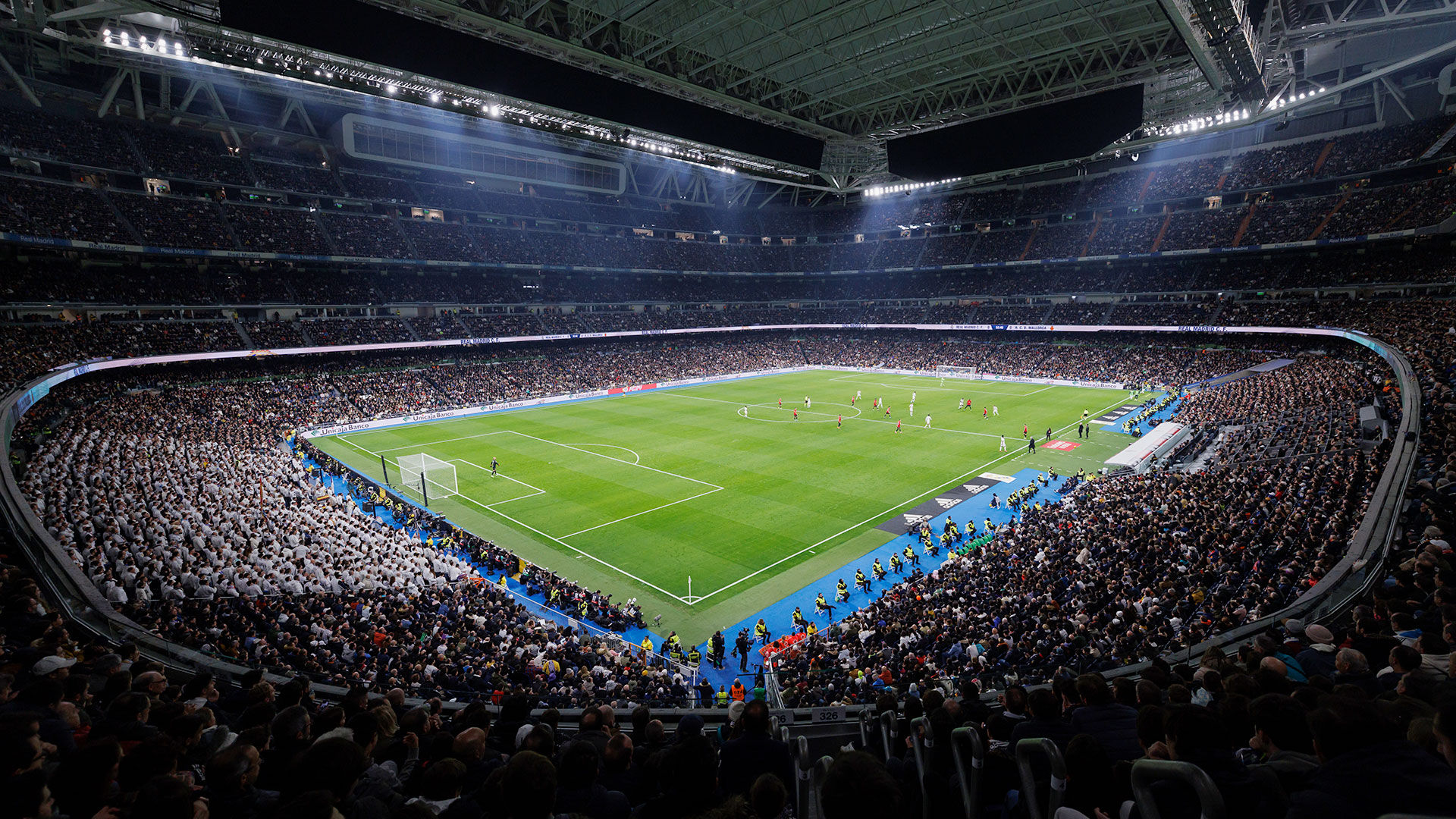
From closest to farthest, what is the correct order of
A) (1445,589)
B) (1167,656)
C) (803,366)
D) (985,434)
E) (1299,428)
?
(1445,589)
(1167,656)
(1299,428)
(985,434)
(803,366)

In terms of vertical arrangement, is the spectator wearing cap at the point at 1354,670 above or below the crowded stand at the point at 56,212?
below

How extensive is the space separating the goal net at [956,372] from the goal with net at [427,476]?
5055 centimetres

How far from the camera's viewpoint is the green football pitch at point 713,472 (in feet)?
78.9

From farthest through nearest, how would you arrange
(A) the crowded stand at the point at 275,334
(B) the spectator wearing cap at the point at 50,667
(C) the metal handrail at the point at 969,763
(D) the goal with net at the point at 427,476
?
(A) the crowded stand at the point at 275,334 < (D) the goal with net at the point at 427,476 < (B) the spectator wearing cap at the point at 50,667 < (C) the metal handrail at the point at 969,763

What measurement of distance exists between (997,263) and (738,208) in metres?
41.2

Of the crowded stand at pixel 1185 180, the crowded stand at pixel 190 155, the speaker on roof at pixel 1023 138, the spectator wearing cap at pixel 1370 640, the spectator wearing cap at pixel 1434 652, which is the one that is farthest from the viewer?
the crowded stand at pixel 1185 180

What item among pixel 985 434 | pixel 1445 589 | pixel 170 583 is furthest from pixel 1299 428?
pixel 170 583

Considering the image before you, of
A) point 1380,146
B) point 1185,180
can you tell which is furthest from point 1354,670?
point 1185,180

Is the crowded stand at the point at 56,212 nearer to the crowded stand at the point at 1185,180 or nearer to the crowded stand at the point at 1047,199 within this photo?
the crowded stand at the point at 1047,199

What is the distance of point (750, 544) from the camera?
1017 inches

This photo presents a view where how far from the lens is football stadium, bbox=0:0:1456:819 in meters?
4.45

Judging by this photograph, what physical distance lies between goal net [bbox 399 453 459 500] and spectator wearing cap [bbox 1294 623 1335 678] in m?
30.8

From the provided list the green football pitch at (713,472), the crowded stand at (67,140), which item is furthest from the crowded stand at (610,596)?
the green football pitch at (713,472)

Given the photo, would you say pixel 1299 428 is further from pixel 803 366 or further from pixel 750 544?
pixel 803 366
